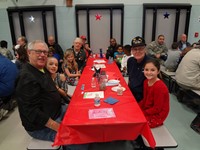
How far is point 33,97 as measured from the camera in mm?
1595

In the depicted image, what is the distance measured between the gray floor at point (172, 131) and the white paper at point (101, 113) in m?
1.24

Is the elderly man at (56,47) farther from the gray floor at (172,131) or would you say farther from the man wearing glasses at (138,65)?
the man wearing glasses at (138,65)

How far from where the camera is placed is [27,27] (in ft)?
19.4

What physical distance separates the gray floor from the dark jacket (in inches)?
38.5

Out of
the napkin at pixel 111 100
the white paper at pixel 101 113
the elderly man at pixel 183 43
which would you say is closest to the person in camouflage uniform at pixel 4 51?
the napkin at pixel 111 100

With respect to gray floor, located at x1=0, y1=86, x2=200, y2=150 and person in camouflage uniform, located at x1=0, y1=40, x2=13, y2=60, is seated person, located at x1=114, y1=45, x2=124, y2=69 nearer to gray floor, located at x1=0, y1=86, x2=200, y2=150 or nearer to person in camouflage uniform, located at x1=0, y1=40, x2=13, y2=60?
gray floor, located at x1=0, y1=86, x2=200, y2=150

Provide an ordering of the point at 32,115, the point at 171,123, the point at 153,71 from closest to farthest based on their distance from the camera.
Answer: the point at 32,115, the point at 153,71, the point at 171,123

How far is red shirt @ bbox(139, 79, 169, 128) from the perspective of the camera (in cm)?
183

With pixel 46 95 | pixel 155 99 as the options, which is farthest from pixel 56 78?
pixel 155 99

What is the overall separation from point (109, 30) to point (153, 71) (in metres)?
4.31

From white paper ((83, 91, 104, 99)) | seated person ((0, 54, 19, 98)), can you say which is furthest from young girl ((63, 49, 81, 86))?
white paper ((83, 91, 104, 99))

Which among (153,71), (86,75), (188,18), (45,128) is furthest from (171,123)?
(188,18)

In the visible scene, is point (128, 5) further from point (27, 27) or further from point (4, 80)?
point (4, 80)

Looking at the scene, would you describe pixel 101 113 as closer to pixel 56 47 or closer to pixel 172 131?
pixel 172 131
